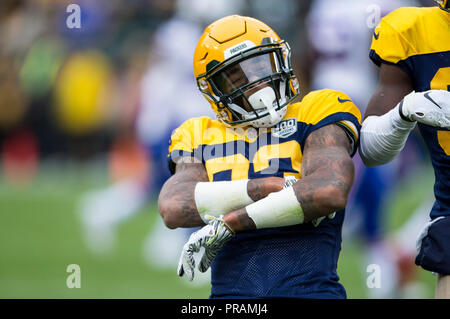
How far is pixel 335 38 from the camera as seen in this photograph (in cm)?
663

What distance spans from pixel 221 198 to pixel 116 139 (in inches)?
439

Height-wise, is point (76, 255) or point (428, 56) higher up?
point (76, 255)

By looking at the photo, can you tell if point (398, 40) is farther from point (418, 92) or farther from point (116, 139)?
point (116, 139)

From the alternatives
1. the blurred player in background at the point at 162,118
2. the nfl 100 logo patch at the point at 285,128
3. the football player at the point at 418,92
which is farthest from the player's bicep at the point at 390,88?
the blurred player in background at the point at 162,118

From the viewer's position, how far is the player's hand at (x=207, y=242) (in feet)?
9.14

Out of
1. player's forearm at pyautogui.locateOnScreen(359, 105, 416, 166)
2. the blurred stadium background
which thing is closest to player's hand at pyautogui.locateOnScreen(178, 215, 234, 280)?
player's forearm at pyautogui.locateOnScreen(359, 105, 416, 166)

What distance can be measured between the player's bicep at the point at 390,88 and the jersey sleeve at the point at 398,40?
0.09 feet

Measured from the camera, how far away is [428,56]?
3010 millimetres

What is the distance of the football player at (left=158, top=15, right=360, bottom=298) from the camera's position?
277 cm

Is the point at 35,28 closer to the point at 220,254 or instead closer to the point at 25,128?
the point at 25,128

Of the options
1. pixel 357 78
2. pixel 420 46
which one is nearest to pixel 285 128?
pixel 420 46

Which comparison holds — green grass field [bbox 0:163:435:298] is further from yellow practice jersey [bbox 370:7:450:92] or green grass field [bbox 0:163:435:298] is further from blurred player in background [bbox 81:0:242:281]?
yellow practice jersey [bbox 370:7:450:92]
